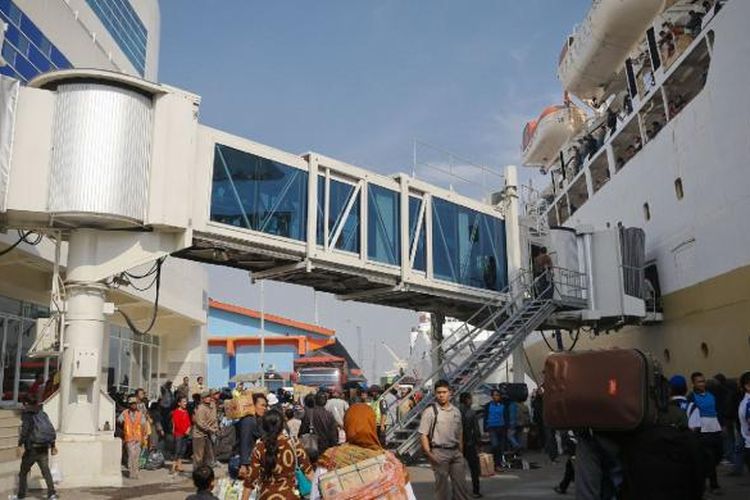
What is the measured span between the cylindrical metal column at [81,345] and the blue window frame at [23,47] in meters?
6.82

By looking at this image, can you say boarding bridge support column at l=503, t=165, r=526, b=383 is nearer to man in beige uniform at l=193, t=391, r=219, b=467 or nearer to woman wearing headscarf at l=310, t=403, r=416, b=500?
man in beige uniform at l=193, t=391, r=219, b=467

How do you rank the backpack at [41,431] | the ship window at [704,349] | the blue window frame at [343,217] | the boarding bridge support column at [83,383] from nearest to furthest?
the backpack at [41,431] → the boarding bridge support column at [83,383] → the blue window frame at [343,217] → the ship window at [704,349]

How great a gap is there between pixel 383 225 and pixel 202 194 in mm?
4284

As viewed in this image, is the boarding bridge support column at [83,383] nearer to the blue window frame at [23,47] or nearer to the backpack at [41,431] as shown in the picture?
the backpack at [41,431]

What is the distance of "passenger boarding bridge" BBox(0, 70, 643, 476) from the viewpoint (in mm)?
10156

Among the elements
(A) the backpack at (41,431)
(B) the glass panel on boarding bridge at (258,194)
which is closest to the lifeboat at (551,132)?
(B) the glass panel on boarding bridge at (258,194)

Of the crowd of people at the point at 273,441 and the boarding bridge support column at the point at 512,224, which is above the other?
the boarding bridge support column at the point at 512,224

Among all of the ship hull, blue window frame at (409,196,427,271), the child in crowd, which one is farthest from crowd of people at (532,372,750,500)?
blue window frame at (409,196,427,271)

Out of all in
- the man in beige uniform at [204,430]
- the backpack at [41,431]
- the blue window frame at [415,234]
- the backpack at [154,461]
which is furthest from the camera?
the blue window frame at [415,234]

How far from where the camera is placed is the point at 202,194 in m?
11.3

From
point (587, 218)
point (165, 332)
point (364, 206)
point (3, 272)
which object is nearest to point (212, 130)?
point (364, 206)

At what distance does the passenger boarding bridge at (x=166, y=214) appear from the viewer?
10.2 meters

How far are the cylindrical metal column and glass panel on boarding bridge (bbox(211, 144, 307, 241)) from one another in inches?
82.5

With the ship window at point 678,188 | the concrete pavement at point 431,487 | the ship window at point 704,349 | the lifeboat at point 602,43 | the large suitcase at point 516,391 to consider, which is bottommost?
the concrete pavement at point 431,487
